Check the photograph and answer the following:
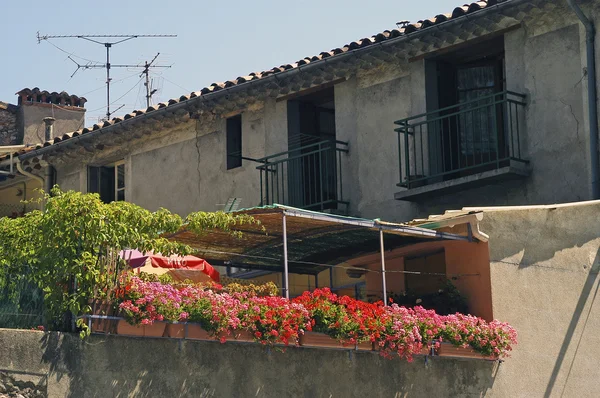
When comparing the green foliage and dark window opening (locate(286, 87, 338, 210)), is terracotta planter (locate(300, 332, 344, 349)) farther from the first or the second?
Answer: dark window opening (locate(286, 87, 338, 210))

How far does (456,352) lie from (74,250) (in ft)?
16.3

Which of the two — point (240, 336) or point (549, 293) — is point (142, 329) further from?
point (549, 293)

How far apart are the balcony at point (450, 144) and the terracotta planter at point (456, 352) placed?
322 centimetres

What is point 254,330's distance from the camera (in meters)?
13.2

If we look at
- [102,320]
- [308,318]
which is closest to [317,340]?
[308,318]

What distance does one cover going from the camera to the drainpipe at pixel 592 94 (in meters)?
16.5

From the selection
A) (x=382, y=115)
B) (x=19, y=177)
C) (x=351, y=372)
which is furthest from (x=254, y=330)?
(x=19, y=177)

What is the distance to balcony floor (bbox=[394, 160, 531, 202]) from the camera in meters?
17.1

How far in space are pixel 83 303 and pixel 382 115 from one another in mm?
7860

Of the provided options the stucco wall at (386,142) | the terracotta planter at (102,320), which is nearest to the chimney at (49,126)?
the stucco wall at (386,142)

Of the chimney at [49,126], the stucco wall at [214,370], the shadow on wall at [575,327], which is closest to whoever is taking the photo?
the stucco wall at [214,370]

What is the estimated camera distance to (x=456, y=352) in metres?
15.0

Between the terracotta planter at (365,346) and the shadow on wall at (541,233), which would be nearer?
the terracotta planter at (365,346)

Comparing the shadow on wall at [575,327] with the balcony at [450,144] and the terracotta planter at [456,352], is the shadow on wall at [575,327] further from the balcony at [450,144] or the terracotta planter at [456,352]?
the balcony at [450,144]
